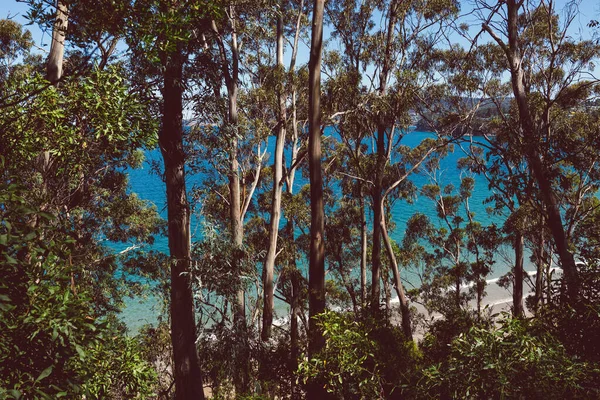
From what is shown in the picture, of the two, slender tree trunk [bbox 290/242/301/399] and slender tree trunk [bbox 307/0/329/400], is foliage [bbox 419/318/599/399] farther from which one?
slender tree trunk [bbox 307/0/329/400]

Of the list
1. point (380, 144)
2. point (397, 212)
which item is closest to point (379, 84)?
point (380, 144)

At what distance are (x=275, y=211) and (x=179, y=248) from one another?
4319 millimetres

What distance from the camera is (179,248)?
632 cm

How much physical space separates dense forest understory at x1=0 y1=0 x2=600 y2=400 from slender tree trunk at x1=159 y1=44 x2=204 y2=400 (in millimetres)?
28

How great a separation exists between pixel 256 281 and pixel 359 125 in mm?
6684

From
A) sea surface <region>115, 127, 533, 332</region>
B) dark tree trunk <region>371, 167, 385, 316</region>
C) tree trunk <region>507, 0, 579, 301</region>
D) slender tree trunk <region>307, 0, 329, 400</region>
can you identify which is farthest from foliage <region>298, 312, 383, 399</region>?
sea surface <region>115, 127, 533, 332</region>

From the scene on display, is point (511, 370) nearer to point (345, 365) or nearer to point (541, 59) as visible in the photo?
point (345, 365)

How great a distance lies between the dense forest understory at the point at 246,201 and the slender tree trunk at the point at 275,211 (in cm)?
6

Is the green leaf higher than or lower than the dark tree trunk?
lower

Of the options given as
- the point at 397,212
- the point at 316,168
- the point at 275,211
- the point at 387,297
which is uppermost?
the point at 397,212

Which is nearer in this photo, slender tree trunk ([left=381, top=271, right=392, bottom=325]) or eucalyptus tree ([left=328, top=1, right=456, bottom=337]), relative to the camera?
slender tree trunk ([left=381, top=271, right=392, bottom=325])

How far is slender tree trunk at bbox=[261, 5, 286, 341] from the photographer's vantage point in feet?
33.9

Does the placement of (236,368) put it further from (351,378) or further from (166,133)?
(166,133)

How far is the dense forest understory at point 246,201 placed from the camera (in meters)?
3.49
